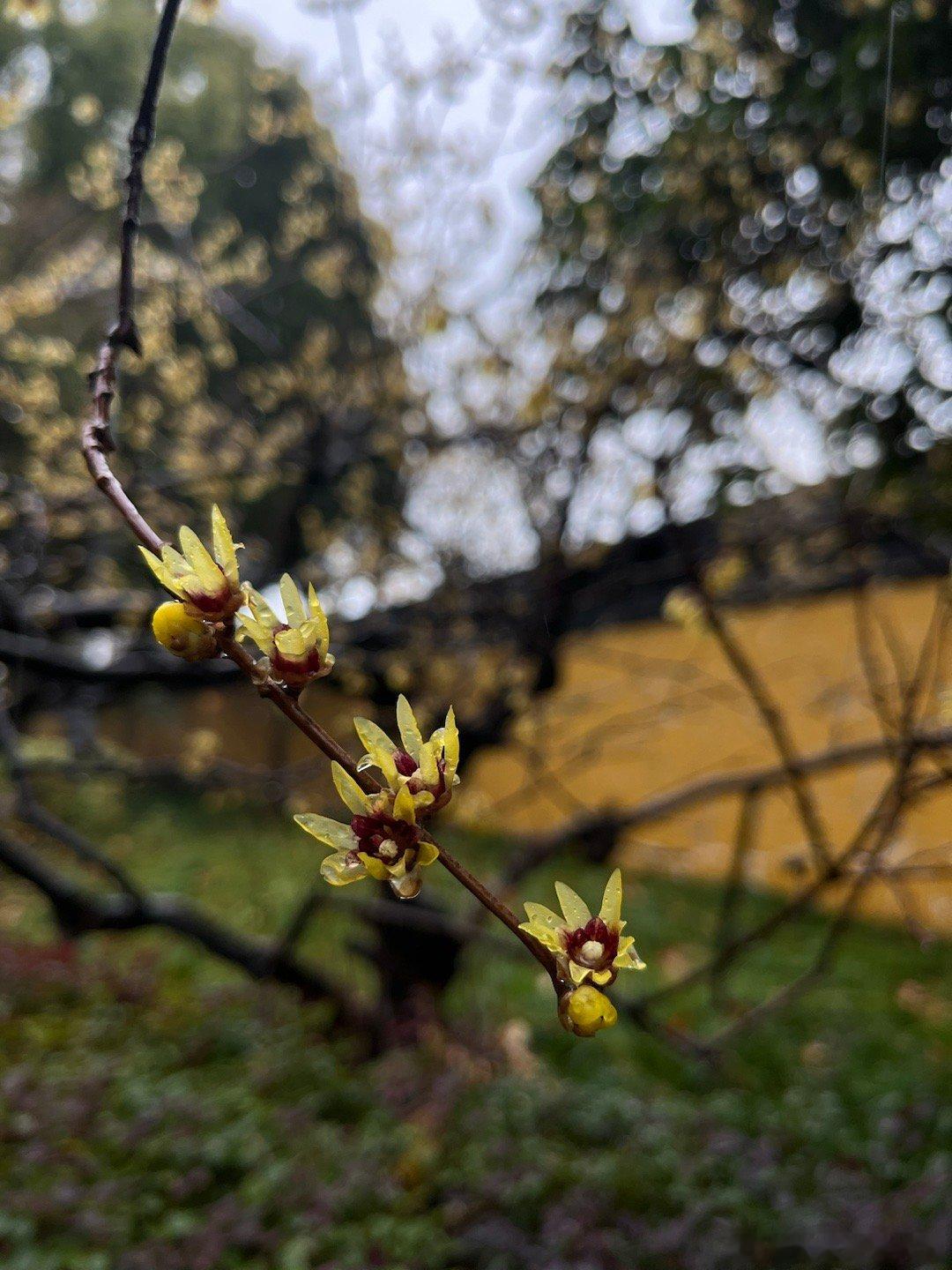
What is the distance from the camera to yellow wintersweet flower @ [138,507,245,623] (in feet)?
1.58

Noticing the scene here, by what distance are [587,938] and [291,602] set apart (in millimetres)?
256

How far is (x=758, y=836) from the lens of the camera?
5.56m

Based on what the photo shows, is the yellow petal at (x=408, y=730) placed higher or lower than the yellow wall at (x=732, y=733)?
lower

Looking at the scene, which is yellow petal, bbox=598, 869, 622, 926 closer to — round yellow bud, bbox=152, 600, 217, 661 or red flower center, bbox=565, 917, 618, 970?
red flower center, bbox=565, 917, 618, 970

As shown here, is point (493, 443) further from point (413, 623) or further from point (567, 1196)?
point (567, 1196)

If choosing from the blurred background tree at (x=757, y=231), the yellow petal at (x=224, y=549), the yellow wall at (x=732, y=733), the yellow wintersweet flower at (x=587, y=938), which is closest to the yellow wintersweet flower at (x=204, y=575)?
the yellow petal at (x=224, y=549)

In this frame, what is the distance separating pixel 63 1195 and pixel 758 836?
4389 millimetres

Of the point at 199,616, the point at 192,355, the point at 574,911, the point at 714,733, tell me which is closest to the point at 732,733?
the point at 714,733

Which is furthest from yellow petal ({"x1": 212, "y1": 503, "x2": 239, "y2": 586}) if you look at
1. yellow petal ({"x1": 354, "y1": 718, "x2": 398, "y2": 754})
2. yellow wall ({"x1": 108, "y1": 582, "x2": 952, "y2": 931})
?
yellow wall ({"x1": 108, "y1": 582, "x2": 952, "y2": 931})

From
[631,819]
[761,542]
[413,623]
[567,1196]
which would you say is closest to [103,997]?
[413,623]

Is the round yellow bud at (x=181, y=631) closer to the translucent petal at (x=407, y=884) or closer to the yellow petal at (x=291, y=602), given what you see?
the yellow petal at (x=291, y=602)

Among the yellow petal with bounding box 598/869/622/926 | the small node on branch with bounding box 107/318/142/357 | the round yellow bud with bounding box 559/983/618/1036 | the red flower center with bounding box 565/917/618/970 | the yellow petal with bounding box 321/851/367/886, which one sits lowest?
the round yellow bud with bounding box 559/983/618/1036

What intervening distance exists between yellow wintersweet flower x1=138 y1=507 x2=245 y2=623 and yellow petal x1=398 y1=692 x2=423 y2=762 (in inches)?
4.3

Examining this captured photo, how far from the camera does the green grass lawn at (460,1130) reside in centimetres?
204
